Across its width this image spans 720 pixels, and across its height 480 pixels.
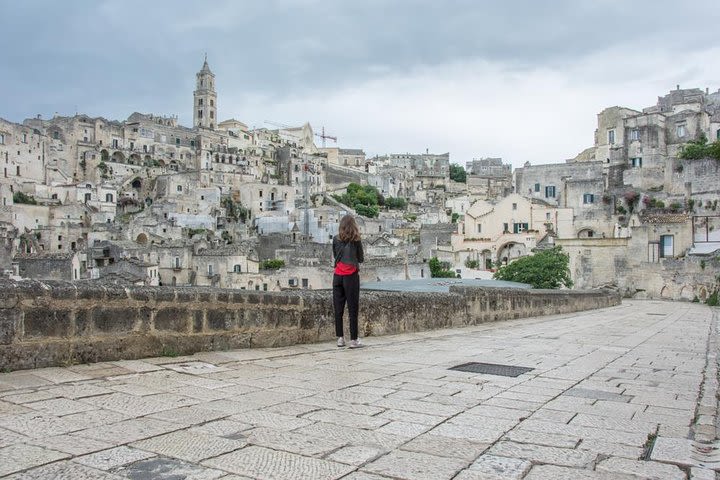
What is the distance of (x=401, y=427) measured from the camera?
407cm

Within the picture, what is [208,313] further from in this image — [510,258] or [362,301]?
[510,258]

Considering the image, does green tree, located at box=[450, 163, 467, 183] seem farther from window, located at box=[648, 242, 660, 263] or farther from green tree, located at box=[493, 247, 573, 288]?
green tree, located at box=[493, 247, 573, 288]

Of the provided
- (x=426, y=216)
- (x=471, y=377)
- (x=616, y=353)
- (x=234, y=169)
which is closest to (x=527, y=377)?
(x=471, y=377)

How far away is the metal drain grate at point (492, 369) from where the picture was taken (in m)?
6.39

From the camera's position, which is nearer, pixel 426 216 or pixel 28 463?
pixel 28 463

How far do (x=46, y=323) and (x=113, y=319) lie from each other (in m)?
0.64

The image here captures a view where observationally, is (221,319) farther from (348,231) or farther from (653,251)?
(653,251)

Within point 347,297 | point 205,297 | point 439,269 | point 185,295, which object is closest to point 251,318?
point 205,297

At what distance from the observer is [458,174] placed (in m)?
135

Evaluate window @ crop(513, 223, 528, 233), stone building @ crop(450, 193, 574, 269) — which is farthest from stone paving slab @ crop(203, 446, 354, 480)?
window @ crop(513, 223, 528, 233)

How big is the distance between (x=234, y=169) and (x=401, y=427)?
96.8 metres

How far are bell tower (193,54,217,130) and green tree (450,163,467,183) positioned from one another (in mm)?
51368

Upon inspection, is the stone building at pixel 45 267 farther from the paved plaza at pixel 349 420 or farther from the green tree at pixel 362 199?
the green tree at pixel 362 199

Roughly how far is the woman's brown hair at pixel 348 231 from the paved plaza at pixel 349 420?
160 centimetres
